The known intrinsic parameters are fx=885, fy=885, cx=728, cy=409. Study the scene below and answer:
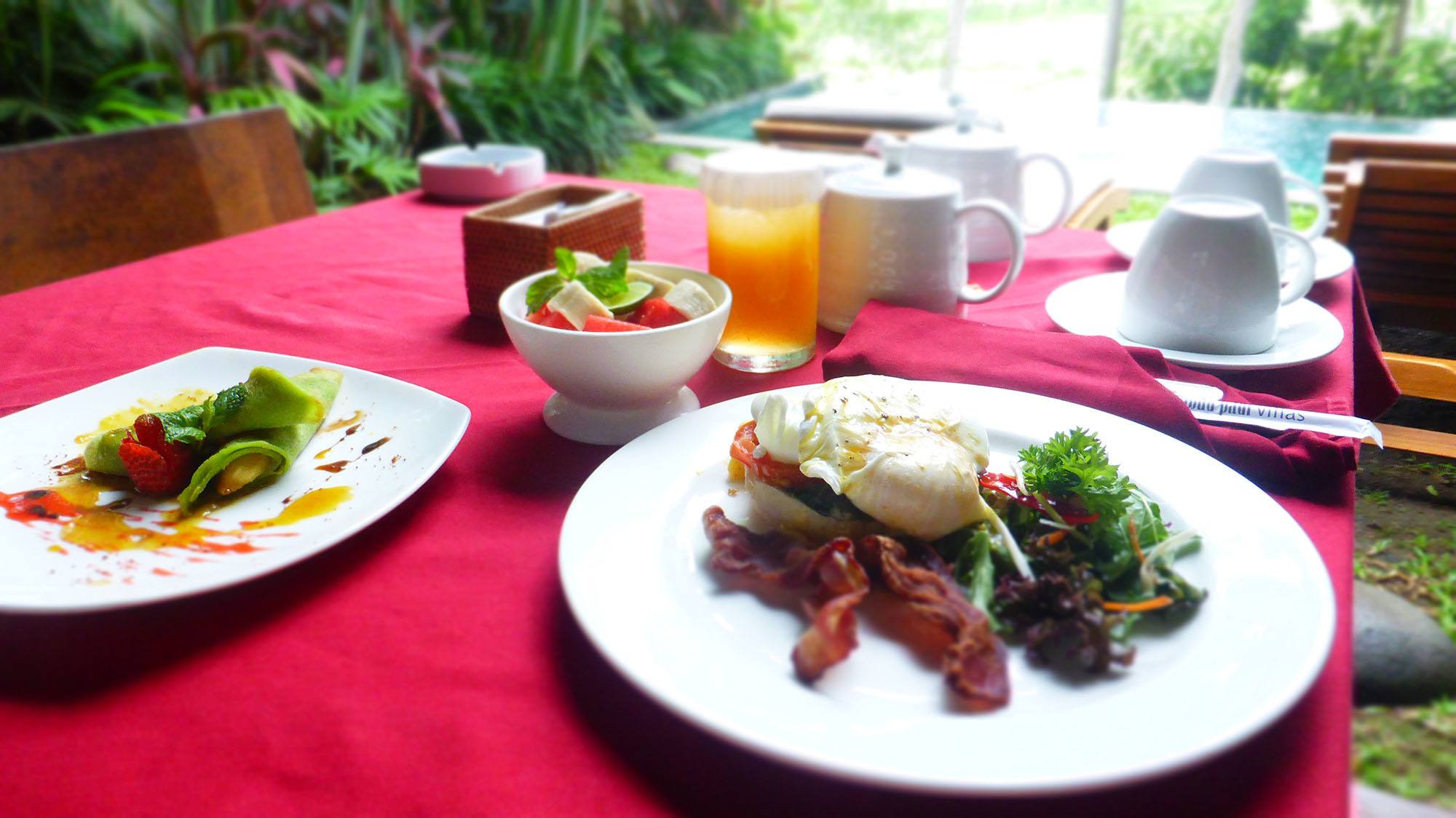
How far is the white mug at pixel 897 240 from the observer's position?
1082 millimetres

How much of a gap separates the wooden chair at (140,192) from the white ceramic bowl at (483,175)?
37 cm

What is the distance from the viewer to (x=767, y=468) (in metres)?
0.71

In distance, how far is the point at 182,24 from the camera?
315cm

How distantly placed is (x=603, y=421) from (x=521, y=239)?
38 centimetres

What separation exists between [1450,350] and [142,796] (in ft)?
4.62

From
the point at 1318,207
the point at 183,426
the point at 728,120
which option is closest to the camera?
the point at 183,426

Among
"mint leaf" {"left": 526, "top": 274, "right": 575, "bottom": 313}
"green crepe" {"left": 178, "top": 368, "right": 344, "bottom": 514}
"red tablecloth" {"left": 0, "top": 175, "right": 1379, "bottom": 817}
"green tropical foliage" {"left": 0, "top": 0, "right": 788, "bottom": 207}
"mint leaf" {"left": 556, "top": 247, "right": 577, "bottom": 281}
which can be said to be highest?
"green tropical foliage" {"left": 0, "top": 0, "right": 788, "bottom": 207}

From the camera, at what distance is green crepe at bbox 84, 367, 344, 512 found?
0.73 metres

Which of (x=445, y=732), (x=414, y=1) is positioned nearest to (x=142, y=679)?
(x=445, y=732)

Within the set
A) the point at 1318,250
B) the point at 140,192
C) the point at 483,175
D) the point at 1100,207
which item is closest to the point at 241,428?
the point at 483,175

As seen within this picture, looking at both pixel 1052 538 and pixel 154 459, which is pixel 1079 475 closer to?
pixel 1052 538

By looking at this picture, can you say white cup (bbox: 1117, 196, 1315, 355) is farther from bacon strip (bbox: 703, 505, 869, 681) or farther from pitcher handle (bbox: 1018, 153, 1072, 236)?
bacon strip (bbox: 703, 505, 869, 681)

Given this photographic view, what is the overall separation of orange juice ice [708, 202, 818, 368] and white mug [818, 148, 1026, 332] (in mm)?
72

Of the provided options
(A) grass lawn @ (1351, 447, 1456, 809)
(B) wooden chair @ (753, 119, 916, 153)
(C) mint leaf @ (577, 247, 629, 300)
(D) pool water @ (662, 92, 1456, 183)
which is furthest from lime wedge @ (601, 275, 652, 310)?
(D) pool water @ (662, 92, 1456, 183)
